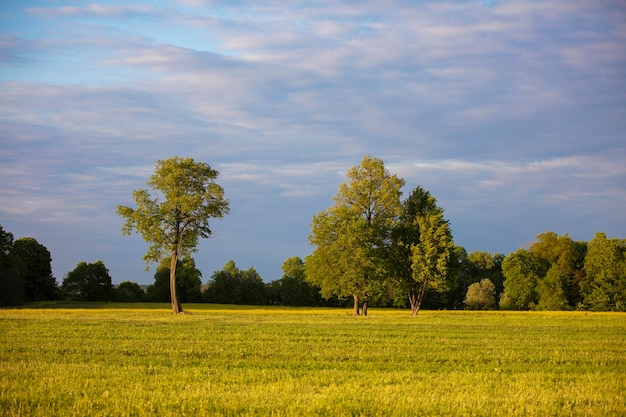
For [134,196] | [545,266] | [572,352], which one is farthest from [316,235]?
[545,266]

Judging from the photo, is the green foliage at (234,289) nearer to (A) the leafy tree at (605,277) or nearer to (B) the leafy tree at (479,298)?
(B) the leafy tree at (479,298)

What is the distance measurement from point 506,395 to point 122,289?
10569 cm

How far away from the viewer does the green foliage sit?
357ft

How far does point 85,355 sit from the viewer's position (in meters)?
20.0

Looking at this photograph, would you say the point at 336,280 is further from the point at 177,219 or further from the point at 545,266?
the point at 545,266

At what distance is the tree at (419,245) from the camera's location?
199 ft

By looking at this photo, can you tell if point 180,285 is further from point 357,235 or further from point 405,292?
point 357,235

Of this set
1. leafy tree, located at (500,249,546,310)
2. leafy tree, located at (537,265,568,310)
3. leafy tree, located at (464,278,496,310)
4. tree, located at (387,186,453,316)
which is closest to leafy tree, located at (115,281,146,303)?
leafy tree, located at (464,278,496,310)

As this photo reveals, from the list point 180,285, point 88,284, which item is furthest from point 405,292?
point 88,284

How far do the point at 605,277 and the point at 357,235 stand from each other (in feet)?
150

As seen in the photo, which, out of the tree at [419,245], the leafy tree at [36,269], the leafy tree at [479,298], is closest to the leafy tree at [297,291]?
the leafy tree at [479,298]

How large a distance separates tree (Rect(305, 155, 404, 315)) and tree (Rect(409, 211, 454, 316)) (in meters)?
3.36

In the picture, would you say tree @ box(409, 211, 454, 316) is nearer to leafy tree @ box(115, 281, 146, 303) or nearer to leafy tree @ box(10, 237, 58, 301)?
leafy tree @ box(10, 237, 58, 301)

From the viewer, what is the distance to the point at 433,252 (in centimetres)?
6059
